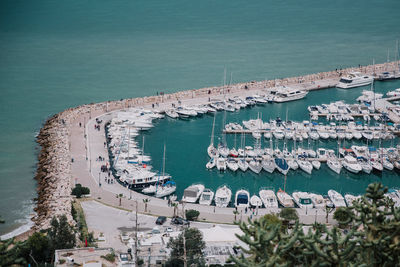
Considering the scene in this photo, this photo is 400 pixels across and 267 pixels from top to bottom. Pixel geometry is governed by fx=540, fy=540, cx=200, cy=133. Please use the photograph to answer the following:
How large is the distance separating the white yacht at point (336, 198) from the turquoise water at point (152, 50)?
422 centimetres

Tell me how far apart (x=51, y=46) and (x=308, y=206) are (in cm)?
8709

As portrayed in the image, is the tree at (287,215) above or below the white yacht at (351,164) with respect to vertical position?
below

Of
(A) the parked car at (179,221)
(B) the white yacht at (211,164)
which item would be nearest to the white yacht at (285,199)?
(B) the white yacht at (211,164)

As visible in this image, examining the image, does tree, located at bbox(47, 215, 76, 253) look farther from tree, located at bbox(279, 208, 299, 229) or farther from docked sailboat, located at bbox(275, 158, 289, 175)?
docked sailboat, located at bbox(275, 158, 289, 175)

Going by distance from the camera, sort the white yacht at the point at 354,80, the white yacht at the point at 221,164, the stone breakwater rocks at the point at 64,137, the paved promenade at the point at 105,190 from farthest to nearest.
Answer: the white yacht at the point at 354,80, the white yacht at the point at 221,164, the stone breakwater rocks at the point at 64,137, the paved promenade at the point at 105,190

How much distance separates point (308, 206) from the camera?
47062 millimetres

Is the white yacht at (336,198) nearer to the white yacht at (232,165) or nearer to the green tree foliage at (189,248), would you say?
the white yacht at (232,165)

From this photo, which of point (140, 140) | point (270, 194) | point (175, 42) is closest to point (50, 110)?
point (140, 140)

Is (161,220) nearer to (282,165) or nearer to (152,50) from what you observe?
(282,165)

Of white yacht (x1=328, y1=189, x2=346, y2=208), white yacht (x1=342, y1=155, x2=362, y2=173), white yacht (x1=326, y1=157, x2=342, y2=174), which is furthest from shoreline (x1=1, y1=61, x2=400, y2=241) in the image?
white yacht (x1=342, y1=155, x2=362, y2=173)

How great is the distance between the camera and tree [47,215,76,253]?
116 ft

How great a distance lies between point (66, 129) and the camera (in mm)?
63531

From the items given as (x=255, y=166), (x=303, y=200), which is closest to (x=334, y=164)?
(x=255, y=166)

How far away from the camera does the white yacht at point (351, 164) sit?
54500 mm
